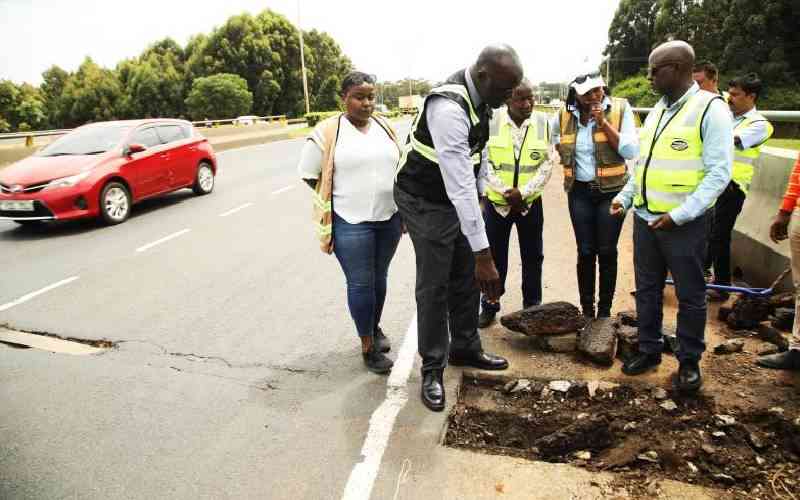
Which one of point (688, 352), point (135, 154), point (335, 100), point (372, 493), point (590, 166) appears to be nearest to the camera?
point (372, 493)

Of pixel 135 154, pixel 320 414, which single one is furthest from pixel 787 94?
pixel 320 414

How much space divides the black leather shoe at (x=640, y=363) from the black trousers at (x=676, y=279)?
0.15 ft

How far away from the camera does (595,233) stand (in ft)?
13.8

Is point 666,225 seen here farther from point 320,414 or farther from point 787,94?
point 787,94

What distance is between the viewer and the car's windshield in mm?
9156

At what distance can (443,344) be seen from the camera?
3484mm

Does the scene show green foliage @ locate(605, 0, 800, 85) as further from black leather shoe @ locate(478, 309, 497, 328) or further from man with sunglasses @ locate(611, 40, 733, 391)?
man with sunglasses @ locate(611, 40, 733, 391)

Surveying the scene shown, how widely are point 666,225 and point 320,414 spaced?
2279mm

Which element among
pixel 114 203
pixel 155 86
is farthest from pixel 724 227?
pixel 155 86

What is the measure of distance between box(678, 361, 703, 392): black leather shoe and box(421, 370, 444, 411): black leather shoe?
141 centimetres

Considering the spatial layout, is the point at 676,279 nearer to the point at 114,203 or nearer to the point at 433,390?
the point at 433,390

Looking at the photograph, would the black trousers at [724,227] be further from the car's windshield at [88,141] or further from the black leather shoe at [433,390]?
the car's windshield at [88,141]

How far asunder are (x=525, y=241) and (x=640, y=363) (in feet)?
4.19

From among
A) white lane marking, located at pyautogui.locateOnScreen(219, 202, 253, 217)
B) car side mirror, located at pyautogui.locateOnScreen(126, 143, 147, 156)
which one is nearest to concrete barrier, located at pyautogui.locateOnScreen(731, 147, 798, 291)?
white lane marking, located at pyautogui.locateOnScreen(219, 202, 253, 217)
